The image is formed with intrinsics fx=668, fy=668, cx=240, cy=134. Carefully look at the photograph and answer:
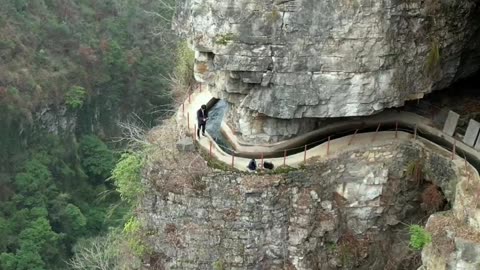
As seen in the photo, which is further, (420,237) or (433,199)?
(433,199)

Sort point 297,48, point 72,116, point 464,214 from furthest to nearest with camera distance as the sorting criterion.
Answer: point 72,116 < point 297,48 < point 464,214

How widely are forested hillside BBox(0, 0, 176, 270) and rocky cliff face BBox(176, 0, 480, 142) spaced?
18363 millimetres

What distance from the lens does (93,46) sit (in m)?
48.2

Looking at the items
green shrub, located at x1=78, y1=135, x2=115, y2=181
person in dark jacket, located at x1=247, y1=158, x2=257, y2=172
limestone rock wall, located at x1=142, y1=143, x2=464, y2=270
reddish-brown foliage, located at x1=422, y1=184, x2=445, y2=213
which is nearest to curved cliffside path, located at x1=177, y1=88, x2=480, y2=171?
person in dark jacket, located at x1=247, y1=158, x2=257, y2=172

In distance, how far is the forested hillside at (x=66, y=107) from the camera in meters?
38.0

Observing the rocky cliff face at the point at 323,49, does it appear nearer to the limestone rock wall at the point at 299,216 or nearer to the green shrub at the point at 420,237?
the limestone rock wall at the point at 299,216

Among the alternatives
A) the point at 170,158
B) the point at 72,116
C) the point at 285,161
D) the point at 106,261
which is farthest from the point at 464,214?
the point at 72,116

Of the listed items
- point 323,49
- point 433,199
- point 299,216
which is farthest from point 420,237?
point 323,49

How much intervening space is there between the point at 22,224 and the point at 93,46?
15.9 metres

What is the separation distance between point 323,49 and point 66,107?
107 feet

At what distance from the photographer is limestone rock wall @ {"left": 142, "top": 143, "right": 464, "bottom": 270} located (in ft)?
57.4

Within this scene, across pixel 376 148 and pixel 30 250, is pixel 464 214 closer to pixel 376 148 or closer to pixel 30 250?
pixel 376 148

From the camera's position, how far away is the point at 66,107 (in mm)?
46094

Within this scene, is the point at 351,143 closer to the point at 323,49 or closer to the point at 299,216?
the point at 299,216
